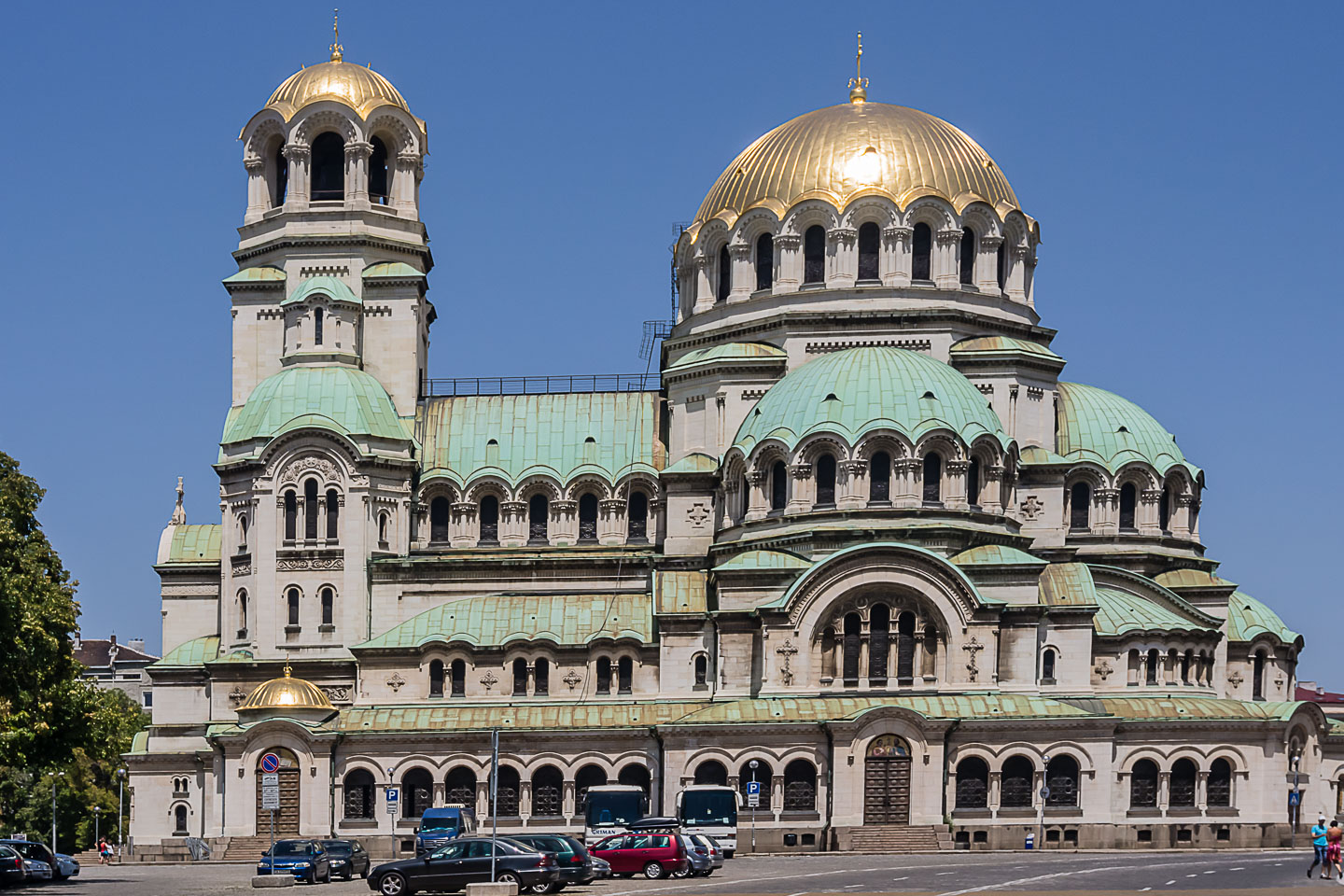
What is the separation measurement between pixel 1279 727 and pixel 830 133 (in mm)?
32241

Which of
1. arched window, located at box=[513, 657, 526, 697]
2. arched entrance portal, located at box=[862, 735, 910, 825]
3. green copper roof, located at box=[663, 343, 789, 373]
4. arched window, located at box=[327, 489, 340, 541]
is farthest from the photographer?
green copper roof, located at box=[663, 343, 789, 373]

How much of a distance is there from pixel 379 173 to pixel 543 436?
14219 mm

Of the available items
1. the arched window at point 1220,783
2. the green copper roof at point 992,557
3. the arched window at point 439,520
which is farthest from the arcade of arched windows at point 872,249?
the arched window at point 1220,783

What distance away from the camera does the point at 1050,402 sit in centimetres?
9075

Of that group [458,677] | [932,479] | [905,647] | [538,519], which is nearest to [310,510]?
[458,677]

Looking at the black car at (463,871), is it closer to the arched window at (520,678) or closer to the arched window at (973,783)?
the arched window at (973,783)

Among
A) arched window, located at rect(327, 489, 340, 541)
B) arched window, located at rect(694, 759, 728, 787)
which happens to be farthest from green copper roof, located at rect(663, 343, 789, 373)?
arched window, located at rect(694, 759, 728, 787)

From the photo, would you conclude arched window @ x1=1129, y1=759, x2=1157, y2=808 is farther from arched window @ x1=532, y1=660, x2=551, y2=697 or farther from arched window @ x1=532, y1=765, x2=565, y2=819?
arched window @ x1=532, y1=660, x2=551, y2=697

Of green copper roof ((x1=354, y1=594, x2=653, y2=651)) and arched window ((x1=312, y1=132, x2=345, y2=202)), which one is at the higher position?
arched window ((x1=312, y1=132, x2=345, y2=202))

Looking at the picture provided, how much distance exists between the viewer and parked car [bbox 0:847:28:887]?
60.6 metres

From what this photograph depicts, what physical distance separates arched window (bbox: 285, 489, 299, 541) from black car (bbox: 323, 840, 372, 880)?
2230cm

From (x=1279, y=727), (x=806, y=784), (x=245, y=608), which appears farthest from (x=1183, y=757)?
(x=245, y=608)

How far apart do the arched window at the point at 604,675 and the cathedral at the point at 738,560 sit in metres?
0.09

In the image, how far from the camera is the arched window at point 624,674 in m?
84.8
